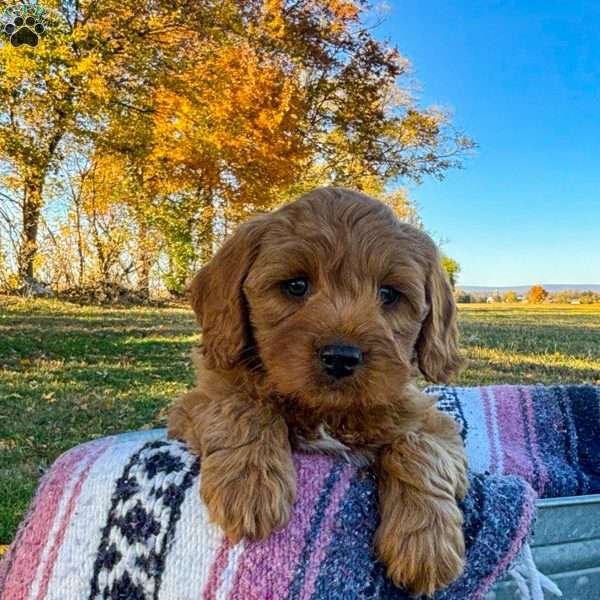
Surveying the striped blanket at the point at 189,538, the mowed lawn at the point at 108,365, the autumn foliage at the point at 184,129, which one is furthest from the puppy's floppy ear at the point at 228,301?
the autumn foliage at the point at 184,129

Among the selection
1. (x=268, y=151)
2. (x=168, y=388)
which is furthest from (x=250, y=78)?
(x=168, y=388)

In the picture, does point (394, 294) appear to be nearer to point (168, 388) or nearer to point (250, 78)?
point (168, 388)

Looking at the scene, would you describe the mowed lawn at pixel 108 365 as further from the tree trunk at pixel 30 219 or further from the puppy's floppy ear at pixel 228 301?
the puppy's floppy ear at pixel 228 301

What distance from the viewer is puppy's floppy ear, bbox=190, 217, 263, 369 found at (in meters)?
1.53

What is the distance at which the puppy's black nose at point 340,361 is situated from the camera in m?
1.29

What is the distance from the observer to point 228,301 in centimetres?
156

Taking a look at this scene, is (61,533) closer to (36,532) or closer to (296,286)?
(36,532)

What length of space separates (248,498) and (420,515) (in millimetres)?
341

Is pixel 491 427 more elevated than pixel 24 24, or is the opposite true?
pixel 24 24

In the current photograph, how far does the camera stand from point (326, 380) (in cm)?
130

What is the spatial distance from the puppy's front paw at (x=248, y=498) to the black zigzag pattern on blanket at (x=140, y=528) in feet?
0.31

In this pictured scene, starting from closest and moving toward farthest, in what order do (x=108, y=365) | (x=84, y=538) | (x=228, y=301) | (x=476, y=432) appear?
1. (x=84, y=538)
2. (x=228, y=301)
3. (x=476, y=432)
4. (x=108, y=365)

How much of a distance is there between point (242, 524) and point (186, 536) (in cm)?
13

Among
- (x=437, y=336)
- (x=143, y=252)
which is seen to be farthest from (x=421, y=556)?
(x=143, y=252)
